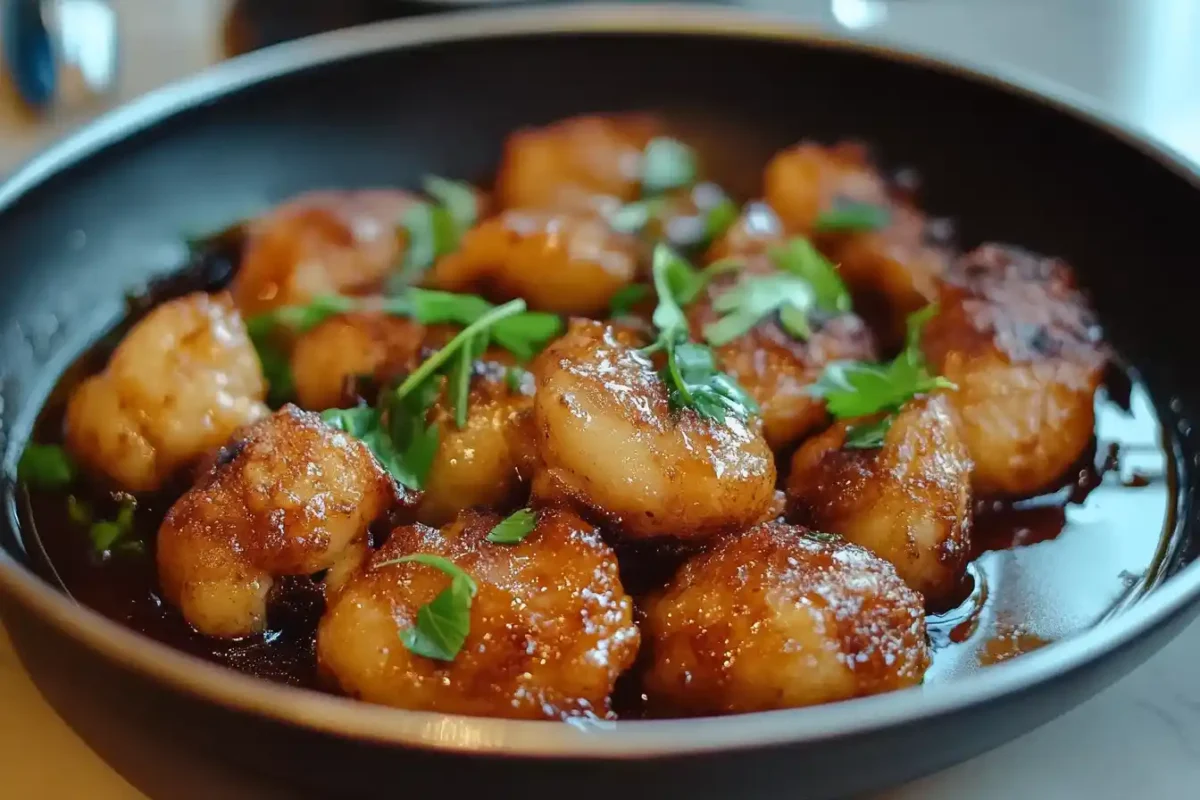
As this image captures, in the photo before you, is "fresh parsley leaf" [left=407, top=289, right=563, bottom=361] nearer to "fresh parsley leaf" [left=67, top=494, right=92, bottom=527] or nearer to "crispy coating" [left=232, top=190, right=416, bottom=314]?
"crispy coating" [left=232, top=190, right=416, bottom=314]

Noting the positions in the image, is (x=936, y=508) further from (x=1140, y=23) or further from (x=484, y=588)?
(x=1140, y=23)

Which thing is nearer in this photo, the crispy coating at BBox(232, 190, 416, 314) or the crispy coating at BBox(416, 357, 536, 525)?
the crispy coating at BBox(416, 357, 536, 525)

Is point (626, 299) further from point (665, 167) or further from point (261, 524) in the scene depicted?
point (261, 524)

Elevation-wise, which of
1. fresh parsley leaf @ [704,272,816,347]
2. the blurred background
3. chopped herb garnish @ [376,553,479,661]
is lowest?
chopped herb garnish @ [376,553,479,661]

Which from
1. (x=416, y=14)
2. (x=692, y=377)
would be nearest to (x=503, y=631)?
(x=692, y=377)

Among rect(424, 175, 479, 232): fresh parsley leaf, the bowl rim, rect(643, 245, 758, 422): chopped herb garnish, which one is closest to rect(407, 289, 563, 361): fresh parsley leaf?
rect(643, 245, 758, 422): chopped herb garnish

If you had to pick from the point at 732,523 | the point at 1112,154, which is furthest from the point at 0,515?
the point at 1112,154

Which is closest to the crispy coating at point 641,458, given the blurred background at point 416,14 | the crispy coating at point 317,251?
the crispy coating at point 317,251
